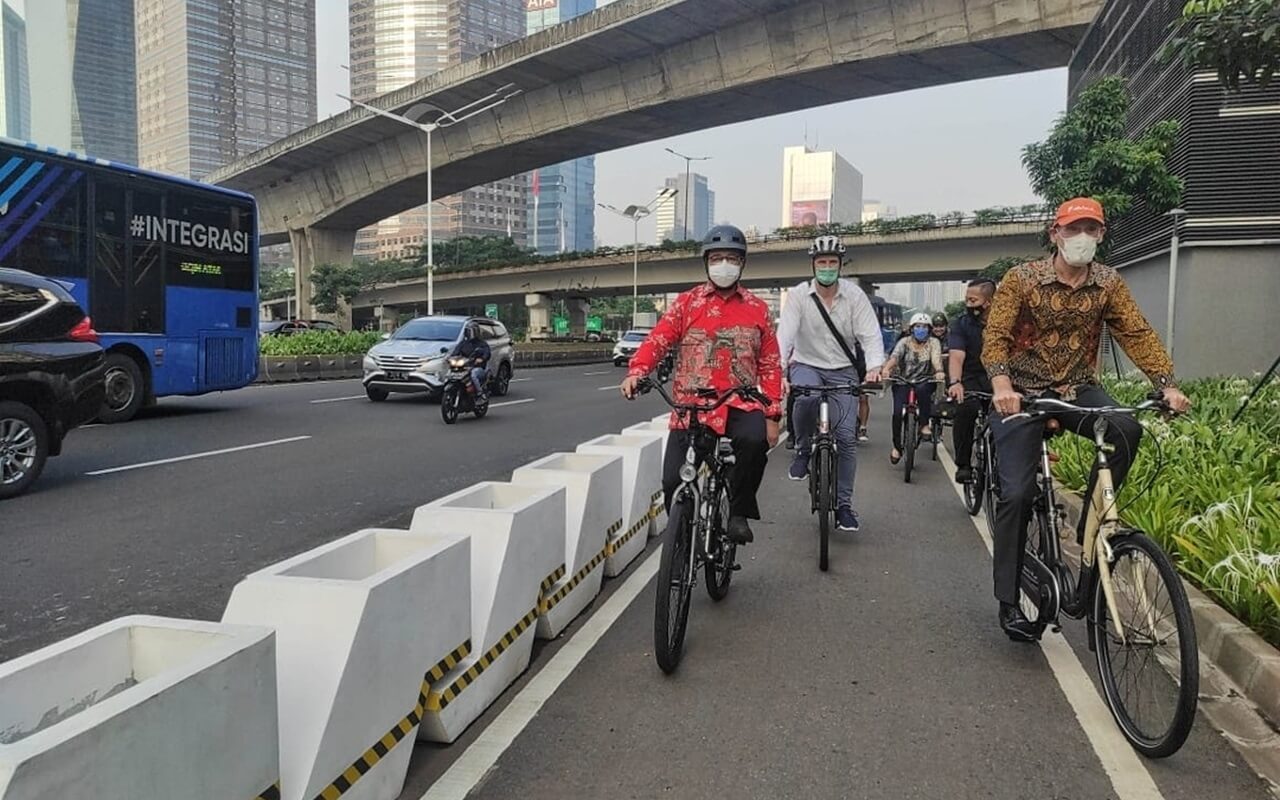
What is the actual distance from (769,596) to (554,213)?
12175 cm

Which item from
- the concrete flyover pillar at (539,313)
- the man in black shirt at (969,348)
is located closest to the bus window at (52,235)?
the man in black shirt at (969,348)

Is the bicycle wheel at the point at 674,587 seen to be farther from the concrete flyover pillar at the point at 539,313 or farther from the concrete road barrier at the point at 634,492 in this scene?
the concrete flyover pillar at the point at 539,313

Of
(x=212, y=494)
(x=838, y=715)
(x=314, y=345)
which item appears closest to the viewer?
(x=838, y=715)

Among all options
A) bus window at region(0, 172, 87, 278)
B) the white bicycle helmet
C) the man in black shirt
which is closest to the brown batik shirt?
the white bicycle helmet

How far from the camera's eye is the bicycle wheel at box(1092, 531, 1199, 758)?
309 centimetres

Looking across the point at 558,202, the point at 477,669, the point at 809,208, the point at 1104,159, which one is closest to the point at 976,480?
the point at 477,669

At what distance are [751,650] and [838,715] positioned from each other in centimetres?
78

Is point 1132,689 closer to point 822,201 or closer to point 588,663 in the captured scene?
point 588,663

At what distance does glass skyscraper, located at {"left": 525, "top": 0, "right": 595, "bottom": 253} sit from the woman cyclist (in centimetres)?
10882

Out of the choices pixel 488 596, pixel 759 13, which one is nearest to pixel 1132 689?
pixel 488 596

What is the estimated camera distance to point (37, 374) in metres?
7.54

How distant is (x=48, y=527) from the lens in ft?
21.3

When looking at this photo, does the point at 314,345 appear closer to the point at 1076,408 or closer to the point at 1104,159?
the point at 1104,159

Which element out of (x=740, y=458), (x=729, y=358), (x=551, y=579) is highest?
(x=729, y=358)
